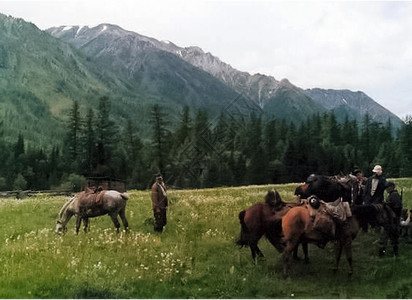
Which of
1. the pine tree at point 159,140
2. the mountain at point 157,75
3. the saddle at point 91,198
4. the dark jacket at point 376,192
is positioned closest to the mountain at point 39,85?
the mountain at point 157,75

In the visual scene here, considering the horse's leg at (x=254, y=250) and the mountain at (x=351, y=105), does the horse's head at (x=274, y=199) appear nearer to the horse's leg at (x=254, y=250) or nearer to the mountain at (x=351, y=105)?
the horse's leg at (x=254, y=250)

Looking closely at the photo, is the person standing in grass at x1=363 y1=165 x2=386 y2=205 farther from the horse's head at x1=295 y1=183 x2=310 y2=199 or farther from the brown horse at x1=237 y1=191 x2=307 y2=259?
the brown horse at x1=237 y1=191 x2=307 y2=259

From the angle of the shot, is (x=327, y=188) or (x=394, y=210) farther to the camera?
(x=394, y=210)

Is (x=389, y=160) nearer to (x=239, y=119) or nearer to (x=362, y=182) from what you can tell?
(x=362, y=182)

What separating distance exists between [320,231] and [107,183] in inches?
206

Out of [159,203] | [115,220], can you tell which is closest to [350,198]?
[159,203]

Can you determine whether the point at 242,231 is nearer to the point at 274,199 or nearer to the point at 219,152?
the point at 274,199

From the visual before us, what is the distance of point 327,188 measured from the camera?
9.00 metres

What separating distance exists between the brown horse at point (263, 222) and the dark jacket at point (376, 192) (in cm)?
196

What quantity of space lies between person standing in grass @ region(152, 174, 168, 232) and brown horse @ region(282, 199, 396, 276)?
291 cm

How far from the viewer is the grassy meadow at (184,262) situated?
28.0 ft

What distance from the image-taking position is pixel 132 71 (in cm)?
1498

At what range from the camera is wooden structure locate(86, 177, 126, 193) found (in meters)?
9.74

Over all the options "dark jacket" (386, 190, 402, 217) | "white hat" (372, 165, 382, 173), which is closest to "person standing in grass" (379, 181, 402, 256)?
"dark jacket" (386, 190, 402, 217)
